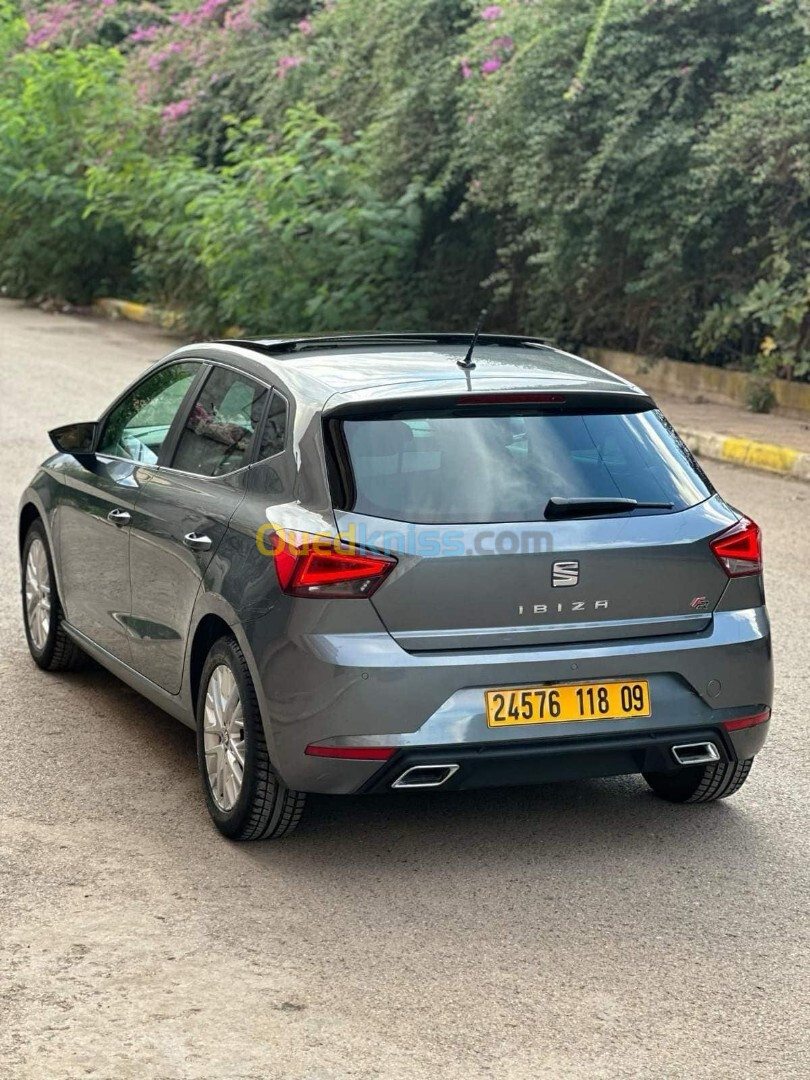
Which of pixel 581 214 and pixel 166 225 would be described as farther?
pixel 166 225

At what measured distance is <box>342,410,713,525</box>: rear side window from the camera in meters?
5.10

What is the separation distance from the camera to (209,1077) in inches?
152

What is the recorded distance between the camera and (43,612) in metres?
7.46

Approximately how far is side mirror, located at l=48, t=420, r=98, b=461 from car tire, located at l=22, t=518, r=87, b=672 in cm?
47

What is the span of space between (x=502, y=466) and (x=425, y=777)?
3.09 feet

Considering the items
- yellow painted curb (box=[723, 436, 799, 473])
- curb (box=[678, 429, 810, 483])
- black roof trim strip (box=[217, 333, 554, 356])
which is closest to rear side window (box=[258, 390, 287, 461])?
black roof trim strip (box=[217, 333, 554, 356])

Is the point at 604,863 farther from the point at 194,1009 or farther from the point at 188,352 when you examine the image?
the point at 188,352

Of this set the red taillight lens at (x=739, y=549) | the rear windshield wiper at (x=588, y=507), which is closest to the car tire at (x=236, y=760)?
the rear windshield wiper at (x=588, y=507)

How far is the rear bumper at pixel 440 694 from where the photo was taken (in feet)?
16.2

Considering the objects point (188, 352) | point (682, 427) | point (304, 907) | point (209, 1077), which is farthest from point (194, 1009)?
point (682, 427)

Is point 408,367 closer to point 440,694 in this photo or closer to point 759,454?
point 440,694

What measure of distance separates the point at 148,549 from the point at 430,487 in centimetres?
138

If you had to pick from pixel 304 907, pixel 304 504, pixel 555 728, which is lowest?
pixel 304 907

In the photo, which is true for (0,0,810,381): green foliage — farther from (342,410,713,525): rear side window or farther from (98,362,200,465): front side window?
(342,410,713,525): rear side window
